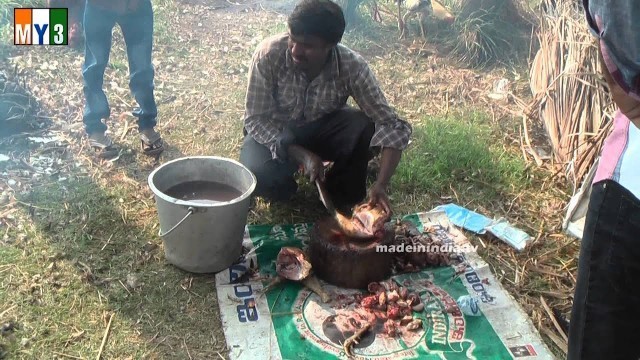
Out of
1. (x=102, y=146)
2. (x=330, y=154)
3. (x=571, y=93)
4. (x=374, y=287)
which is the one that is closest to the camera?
(x=374, y=287)

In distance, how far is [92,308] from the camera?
2832mm

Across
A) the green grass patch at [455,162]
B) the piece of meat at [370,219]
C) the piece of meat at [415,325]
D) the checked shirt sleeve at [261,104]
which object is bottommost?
the piece of meat at [415,325]

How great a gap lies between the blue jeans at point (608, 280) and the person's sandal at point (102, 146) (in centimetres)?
325

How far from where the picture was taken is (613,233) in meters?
1.76

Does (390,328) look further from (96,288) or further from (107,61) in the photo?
(107,61)

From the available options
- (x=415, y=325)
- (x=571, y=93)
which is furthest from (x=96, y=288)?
(x=571, y=93)

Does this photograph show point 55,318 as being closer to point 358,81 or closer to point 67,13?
point 358,81

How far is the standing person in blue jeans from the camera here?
3.76 meters

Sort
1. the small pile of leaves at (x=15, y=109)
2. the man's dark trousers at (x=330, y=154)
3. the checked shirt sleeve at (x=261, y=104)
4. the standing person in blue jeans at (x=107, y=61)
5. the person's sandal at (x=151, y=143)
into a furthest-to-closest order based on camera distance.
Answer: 1. the small pile of leaves at (x=15, y=109)
2. the person's sandal at (x=151, y=143)
3. the standing person in blue jeans at (x=107, y=61)
4. the man's dark trousers at (x=330, y=154)
5. the checked shirt sleeve at (x=261, y=104)

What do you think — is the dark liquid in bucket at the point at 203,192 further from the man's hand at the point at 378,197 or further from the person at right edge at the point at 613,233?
the person at right edge at the point at 613,233

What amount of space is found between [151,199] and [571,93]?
10.1 feet

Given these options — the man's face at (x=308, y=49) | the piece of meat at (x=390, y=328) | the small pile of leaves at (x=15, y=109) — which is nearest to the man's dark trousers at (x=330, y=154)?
the man's face at (x=308, y=49)

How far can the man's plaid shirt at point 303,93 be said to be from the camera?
3.20m

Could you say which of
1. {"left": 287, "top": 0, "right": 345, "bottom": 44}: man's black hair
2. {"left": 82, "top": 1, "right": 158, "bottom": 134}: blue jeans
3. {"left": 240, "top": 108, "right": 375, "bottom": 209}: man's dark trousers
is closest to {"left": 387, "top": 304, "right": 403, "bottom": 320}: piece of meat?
{"left": 240, "top": 108, "right": 375, "bottom": 209}: man's dark trousers
